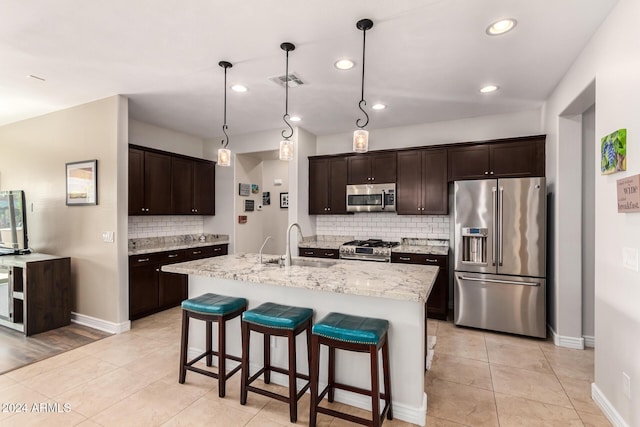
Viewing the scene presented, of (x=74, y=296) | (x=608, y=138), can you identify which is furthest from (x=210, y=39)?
(x=74, y=296)

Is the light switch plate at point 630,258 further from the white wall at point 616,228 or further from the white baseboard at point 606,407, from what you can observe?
the white baseboard at point 606,407

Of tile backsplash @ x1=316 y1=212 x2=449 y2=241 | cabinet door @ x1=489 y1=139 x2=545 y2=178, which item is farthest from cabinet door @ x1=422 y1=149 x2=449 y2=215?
cabinet door @ x1=489 y1=139 x2=545 y2=178

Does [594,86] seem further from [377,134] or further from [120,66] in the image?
[120,66]

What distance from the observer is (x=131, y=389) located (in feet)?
8.27

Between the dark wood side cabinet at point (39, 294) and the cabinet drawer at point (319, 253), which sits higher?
the cabinet drawer at point (319, 253)

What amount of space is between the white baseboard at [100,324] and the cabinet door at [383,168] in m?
3.79

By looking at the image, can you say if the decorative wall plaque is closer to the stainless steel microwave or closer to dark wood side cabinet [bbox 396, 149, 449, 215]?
dark wood side cabinet [bbox 396, 149, 449, 215]

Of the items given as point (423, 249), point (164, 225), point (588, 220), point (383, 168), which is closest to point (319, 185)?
point (383, 168)

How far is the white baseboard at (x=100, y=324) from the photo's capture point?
3.70 metres

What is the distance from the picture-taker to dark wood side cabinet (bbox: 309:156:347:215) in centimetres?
503

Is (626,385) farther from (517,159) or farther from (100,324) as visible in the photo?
(100,324)

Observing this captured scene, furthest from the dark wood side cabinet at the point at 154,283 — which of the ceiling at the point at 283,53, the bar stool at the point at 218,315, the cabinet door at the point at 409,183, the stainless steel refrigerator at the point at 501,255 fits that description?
the stainless steel refrigerator at the point at 501,255

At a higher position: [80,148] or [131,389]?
[80,148]

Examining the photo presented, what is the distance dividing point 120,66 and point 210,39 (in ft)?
3.57
